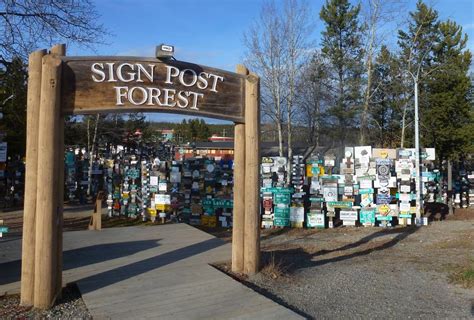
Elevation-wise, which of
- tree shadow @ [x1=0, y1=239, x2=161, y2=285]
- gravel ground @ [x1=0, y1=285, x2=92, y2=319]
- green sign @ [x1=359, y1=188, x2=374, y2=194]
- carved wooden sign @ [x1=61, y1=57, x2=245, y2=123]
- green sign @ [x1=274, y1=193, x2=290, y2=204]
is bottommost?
gravel ground @ [x1=0, y1=285, x2=92, y2=319]

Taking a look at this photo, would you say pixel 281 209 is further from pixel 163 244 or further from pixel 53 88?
pixel 53 88

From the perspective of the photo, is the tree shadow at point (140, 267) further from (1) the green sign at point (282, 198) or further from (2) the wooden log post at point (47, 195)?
(1) the green sign at point (282, 198)

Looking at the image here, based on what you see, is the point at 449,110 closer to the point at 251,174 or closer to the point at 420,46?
the point at 420,46

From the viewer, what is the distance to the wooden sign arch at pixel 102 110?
5.90 meters

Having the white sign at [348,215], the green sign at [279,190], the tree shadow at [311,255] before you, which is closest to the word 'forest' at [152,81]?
the tree shadow at [311,255]

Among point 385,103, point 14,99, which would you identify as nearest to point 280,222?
point 14,99

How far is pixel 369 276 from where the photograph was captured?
822cm

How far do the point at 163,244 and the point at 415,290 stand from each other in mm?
4727

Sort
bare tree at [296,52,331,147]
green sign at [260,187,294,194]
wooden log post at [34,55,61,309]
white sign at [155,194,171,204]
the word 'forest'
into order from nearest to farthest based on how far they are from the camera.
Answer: wooden log post at [34,55,61,309]
the word 'forest'
green sign at [260,187,294,194]
white sign at [155,194,171,204]
bare tree at [296,52,331,147]

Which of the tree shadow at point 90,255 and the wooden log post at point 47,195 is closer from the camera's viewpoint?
the wooden log post at point 47,195

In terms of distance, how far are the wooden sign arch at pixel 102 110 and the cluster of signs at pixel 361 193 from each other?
9056 millimetres

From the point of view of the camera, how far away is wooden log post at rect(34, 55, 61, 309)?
19.2 ft

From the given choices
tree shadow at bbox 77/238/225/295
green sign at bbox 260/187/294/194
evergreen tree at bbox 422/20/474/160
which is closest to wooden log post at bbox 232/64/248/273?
tree shadow at bbox 77/238/225/295

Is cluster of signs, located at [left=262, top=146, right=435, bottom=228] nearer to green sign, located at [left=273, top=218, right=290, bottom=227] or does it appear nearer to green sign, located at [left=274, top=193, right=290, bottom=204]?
green sign, located at [left=274, top=193, right=290, bottom=204]
